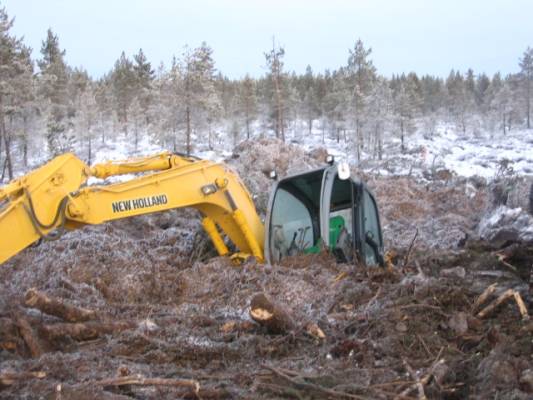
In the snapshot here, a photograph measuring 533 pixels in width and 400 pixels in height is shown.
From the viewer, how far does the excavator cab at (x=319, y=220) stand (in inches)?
340

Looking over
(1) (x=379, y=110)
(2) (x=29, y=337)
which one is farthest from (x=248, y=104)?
(2) (x=29, y=337)

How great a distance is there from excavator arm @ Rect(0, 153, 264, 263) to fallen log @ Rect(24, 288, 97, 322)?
59 centimetres

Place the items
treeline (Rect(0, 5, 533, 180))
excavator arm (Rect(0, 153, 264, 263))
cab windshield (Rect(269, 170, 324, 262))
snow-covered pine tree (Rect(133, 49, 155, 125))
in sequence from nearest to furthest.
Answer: excavator arm (Rect(0, 153, 264, 263)) → cab windshield (Rect(269, 170, 324, 262)) → treeline (Rect(0, 5, 533, 180)) → snow-covered pine tree (Rect(133, 49, 155, 125))

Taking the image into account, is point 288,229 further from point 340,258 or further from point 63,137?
point 63,137

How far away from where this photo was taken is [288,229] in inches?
361

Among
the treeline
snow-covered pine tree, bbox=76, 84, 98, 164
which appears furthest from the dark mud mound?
snow-covered pine tree, bbox=76, 84, 98, 164

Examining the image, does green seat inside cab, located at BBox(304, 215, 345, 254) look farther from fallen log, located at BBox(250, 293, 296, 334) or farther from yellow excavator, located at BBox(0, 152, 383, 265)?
fallen log, located at BBox(250, 293, 296, 334)

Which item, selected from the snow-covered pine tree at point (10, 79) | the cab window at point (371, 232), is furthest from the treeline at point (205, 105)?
the cab window at point (371, 232)

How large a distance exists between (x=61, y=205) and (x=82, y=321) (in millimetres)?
1410

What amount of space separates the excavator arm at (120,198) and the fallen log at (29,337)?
33.7 inches

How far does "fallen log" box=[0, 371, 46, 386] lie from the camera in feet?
13.6

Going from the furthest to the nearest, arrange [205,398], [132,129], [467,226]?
[132,129]
[467,226]
[205,398]

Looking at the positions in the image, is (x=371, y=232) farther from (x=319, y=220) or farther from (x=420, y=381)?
(x=420, y=381)

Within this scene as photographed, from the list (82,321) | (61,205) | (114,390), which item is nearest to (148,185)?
(61,205)
